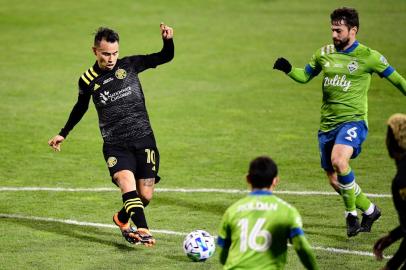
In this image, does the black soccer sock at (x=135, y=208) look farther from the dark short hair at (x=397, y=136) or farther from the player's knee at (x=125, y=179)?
the dark short hair at (x=397, y=136)

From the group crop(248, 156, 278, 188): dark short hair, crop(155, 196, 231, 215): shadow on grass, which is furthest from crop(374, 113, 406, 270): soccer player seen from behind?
crop(155, 196, 231, 215): shadow on grass

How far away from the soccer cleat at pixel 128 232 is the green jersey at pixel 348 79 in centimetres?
287

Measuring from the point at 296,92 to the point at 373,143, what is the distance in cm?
495

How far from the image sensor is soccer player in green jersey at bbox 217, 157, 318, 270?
297 inches

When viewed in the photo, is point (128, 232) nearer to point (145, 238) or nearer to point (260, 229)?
point (145, 238)

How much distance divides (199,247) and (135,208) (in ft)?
3.49

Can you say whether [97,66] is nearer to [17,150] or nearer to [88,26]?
[17,150]

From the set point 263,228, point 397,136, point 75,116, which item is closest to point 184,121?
point 75,116

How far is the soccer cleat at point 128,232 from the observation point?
10.9m

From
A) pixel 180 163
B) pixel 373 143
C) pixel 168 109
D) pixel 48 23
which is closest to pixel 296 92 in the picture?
pixel 168 109

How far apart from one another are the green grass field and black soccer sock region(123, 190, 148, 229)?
1.35 ft

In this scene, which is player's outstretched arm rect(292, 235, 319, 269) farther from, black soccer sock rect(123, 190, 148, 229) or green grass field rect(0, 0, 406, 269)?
black soccer sock rect(123, 190, 148, 229)

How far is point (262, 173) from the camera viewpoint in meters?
7.63

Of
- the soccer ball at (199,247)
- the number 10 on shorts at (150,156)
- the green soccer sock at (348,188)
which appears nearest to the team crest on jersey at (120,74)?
the number 10 on shorts at (150,156)
